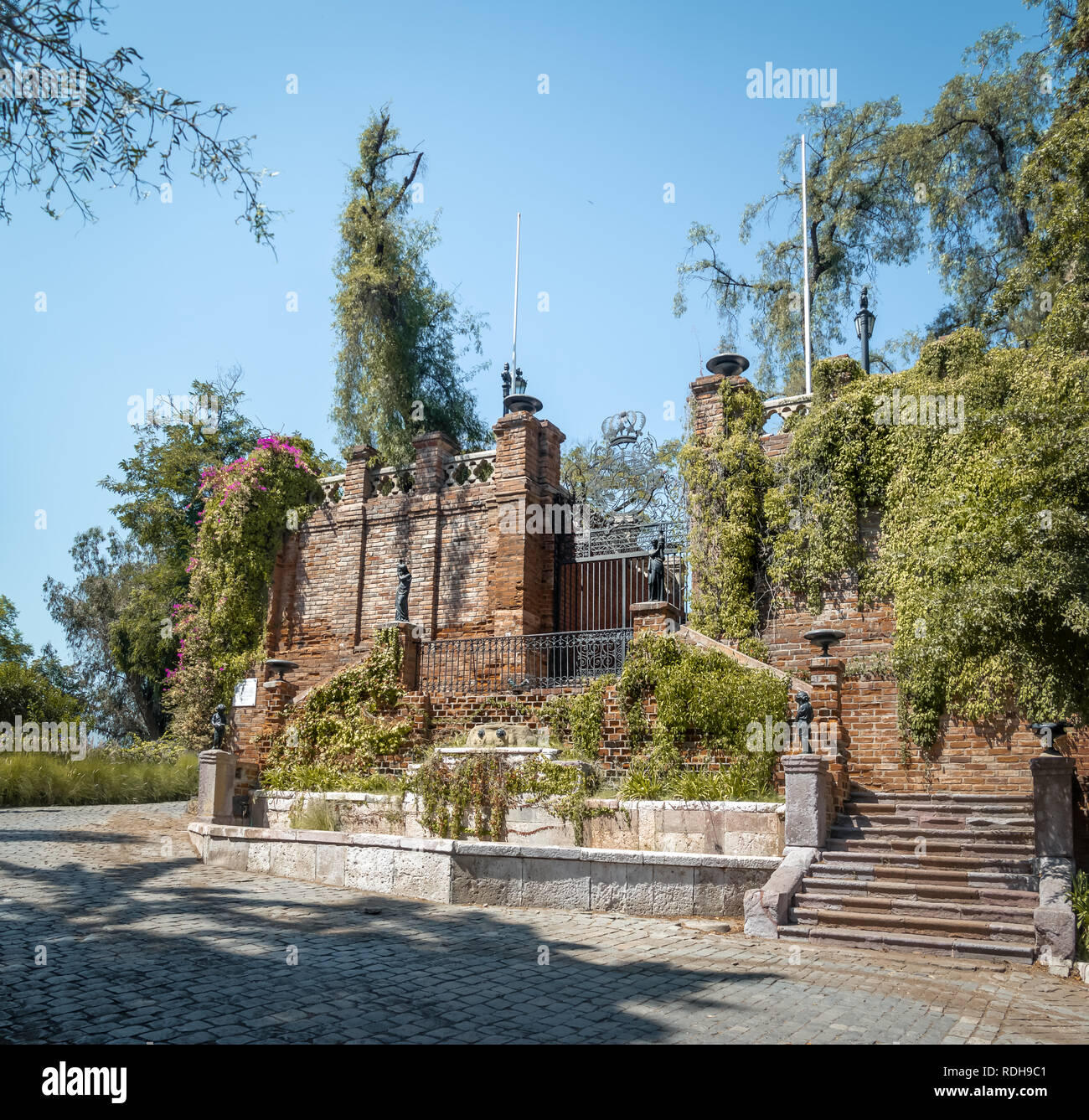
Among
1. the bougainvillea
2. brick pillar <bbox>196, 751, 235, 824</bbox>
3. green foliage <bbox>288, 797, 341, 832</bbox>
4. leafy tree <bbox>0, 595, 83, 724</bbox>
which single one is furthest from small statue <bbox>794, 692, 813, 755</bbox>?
leafy tree <bbox>0, 595, 83, 724</bbox>

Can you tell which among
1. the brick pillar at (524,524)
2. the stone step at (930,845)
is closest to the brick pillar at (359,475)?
the brick pillar at (524,524)

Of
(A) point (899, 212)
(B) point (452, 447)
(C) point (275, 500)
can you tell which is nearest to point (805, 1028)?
(B) point (452, 447)

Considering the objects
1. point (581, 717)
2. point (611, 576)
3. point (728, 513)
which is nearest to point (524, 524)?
point (611, 576)

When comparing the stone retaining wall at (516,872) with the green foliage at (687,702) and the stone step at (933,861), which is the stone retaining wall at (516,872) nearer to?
the stone step at (933,861)

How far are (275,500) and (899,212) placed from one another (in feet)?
55.5

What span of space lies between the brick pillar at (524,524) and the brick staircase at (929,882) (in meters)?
7.36

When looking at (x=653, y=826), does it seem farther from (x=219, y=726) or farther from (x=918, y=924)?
(x=219, y=726)

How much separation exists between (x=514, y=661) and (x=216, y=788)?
4687mm

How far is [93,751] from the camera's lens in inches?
786

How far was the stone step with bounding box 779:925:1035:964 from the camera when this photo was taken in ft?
23.9

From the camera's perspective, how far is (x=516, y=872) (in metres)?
9.40

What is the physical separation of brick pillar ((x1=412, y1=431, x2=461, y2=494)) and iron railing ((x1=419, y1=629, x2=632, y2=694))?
4.40 metres

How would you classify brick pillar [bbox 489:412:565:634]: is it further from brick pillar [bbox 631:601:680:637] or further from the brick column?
brick pillar [bbox 631:601:680:637]
